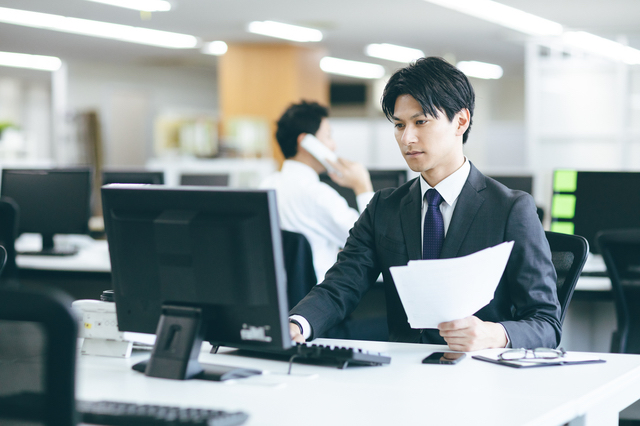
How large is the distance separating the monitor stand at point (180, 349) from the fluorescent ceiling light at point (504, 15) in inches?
241

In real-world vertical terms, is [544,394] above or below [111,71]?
below

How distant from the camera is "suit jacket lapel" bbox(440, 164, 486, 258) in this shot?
178cm

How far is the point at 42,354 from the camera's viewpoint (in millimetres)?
840

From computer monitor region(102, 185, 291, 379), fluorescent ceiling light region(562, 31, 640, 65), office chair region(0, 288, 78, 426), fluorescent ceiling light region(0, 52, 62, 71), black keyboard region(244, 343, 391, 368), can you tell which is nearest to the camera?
office chair region(0, 288, 78, 426)

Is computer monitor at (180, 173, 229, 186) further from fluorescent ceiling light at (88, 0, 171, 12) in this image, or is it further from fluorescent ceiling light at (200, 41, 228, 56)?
fluorescent ceiling light at (200, 41, 228, 56)

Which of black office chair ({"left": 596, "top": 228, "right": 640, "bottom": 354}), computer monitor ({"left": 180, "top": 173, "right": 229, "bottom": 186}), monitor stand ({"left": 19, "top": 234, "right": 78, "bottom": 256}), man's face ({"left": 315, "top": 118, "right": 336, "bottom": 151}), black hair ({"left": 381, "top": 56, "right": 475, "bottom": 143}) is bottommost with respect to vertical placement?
monitor stand ({"left": 19, "top": 234, "right": 78, "bottom": 256})

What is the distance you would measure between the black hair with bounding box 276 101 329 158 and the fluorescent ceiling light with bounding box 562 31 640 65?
165 inches

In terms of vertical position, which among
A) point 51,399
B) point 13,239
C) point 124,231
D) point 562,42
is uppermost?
point 562,42

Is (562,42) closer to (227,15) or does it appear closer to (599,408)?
(227,15)

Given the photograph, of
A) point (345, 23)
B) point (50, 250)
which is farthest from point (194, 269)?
point (345, 23)

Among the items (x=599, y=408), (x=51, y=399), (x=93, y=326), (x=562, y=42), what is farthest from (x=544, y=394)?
(x=562, y=42)

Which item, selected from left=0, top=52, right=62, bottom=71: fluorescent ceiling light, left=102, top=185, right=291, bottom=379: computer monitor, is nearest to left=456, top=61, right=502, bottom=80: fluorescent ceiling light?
left=0, top=52, right=62, bottom=71: fluorescent ceiling light

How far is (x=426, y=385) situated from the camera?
4.55 feet

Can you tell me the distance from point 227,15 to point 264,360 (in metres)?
6.84
